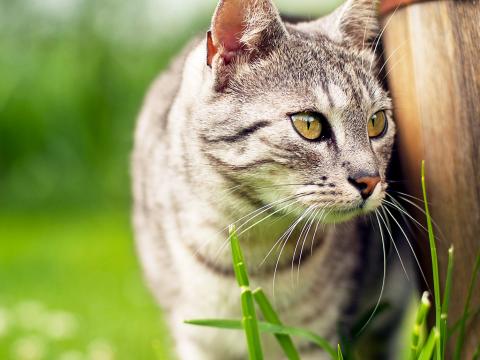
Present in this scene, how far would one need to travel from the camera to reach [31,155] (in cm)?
501

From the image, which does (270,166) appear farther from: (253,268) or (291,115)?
(253,268)

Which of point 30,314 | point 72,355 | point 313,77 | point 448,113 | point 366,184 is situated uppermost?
point 313,77

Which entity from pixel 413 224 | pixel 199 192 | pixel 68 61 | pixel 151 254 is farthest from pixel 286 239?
pixel 68 61

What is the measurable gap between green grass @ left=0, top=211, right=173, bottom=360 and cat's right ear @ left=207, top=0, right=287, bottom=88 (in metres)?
1.14

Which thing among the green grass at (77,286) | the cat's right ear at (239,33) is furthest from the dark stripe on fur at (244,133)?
the green grass at (77,286)

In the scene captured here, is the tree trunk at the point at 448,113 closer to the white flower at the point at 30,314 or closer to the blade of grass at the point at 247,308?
the blade of grass at the point at 247,308

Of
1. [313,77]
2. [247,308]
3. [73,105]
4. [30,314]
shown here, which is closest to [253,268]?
[247,308]

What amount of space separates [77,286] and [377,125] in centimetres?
243

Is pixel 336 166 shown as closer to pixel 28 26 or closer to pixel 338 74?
pixel 338 74

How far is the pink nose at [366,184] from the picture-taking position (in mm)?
1595

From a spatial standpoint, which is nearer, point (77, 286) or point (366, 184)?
point (366, 184)

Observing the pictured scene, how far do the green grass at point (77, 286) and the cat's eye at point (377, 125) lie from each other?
1119 mm

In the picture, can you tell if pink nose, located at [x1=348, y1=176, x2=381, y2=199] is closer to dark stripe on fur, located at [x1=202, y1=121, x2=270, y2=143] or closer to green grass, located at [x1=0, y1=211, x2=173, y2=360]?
dark stripe on fur, located at [x1=202, y1=121, x2=270, y2=143]

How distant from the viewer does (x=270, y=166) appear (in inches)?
65.9
